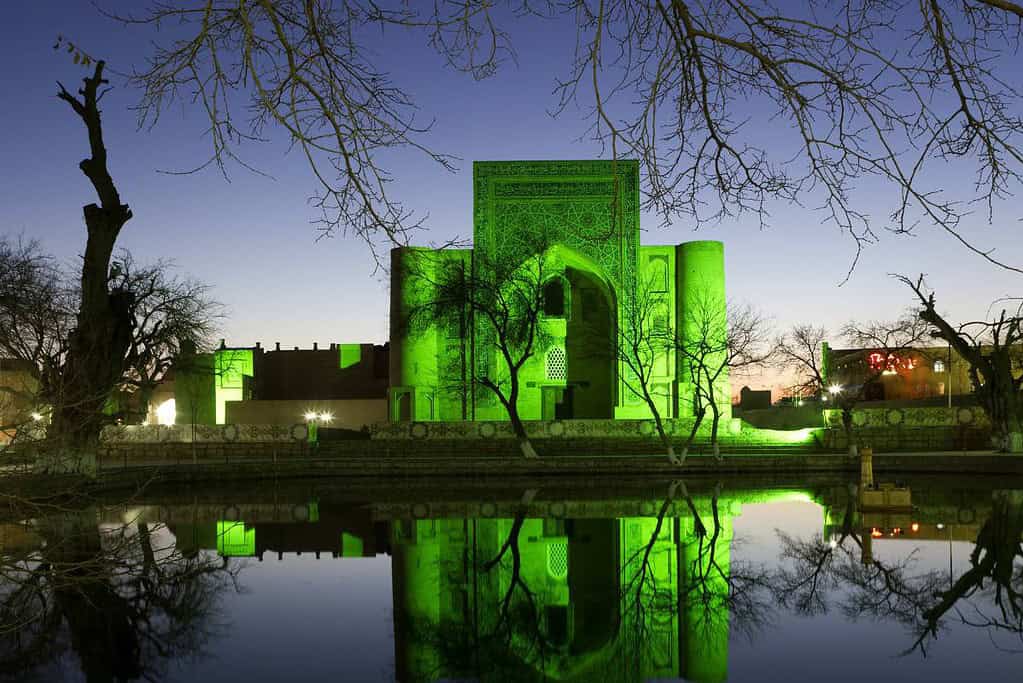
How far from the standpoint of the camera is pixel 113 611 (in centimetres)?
620

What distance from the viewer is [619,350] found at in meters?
22.2

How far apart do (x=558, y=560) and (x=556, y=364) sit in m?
16.2

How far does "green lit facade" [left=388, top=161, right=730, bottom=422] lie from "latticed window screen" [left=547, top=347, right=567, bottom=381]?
24 centimetres

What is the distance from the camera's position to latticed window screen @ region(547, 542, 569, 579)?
730cm

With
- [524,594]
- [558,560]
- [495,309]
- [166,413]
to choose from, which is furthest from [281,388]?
[524,594]

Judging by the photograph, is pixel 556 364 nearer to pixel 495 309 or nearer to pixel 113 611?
pixel 495 309

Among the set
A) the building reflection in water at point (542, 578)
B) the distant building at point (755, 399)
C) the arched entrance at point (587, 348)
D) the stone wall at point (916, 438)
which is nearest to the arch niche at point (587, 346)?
the arched entrance at point (587, 348)

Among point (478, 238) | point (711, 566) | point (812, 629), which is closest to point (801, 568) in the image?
point (711, 566)

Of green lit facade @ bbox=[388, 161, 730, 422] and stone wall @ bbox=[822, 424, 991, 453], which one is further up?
green lit facade @ bbox=[388, 161, 730, 422]

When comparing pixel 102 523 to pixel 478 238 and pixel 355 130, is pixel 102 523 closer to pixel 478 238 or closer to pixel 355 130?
pixel 355 130

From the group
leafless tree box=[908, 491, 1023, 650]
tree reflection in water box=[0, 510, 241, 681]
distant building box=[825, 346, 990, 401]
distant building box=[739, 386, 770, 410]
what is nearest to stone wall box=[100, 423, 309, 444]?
tree reflection in water box=[0, 510, 241, 681]

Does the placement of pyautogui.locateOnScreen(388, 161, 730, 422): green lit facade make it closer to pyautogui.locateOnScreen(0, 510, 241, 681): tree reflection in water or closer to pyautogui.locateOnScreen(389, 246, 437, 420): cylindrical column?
pyautogui.locateOnScreen(389, 246, 437, 420): cylindrical column

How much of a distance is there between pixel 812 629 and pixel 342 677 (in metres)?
2.67

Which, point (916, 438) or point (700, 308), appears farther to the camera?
point (700, 308)
